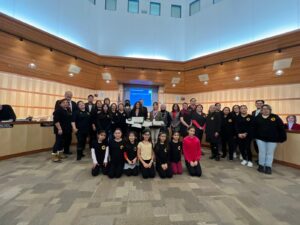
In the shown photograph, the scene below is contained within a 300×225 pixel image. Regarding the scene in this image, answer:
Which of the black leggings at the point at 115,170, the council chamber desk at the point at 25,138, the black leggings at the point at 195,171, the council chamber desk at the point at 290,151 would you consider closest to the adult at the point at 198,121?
the black leggings at the point at 195,171

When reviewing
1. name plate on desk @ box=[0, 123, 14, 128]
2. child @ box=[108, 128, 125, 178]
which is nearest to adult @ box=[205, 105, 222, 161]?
child @ box=[108, 128, 125, 178]

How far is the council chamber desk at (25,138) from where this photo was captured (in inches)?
169

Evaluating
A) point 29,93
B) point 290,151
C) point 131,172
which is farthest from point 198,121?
point 29,93

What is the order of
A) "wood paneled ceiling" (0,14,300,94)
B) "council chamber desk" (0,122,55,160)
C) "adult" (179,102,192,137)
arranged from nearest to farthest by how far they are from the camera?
"council chamber desk" (0,122,55,160), "adult" (179,102,192,137), "wood paneled ceiling" (0,14,300,94)

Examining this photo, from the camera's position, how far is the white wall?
601 cm

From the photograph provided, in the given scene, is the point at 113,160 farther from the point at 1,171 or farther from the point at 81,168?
the point at 1,171

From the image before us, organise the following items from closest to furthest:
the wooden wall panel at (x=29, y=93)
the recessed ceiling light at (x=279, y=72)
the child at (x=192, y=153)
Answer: the child at (x=192, y=153)
the wooden wall panel at (x=29, y=93)
the recessed ceiling light at (x=279, y=72)

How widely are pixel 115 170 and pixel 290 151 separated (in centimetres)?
429

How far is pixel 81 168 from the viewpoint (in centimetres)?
380

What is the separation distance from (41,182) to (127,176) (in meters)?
1.48

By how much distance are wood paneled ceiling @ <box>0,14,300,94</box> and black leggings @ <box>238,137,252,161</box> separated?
11.0 ft

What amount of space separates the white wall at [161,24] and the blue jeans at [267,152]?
448cm

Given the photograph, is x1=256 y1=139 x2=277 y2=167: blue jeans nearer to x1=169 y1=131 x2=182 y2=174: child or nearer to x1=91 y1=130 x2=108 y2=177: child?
x1=169 y1=131 x2=182 y2=174: child

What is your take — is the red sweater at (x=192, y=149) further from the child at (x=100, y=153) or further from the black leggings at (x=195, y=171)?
the child at (x=100, y=153)
